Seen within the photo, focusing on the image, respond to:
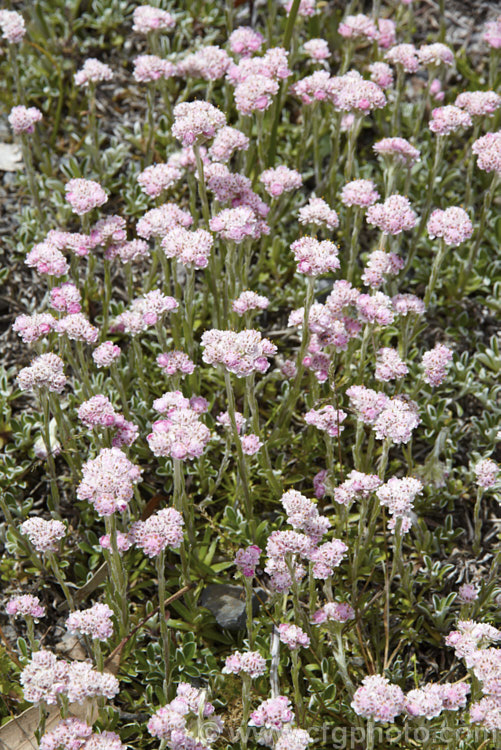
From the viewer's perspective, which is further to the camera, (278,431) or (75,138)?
(75,138)

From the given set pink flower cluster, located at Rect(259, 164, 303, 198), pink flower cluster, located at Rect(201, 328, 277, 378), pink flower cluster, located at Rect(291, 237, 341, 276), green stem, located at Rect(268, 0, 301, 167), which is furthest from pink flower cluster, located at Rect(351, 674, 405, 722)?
green stem, located at Rect(268, 0, 301, 167)

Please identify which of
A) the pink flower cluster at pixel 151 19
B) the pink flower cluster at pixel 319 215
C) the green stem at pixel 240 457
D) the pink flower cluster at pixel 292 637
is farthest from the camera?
the pink flower cluster at pixel 151 19

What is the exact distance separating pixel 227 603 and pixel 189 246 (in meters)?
1.59

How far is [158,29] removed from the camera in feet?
14.3

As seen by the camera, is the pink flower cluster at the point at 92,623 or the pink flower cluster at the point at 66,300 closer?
the pink flower cluster at the point at 92,623

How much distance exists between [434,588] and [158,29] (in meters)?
3.40

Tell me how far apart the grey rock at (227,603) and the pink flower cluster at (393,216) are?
1.80m

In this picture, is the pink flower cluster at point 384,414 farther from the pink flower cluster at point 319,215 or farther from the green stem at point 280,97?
the green stem at point 280,97

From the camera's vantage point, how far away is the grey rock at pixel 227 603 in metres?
3.33

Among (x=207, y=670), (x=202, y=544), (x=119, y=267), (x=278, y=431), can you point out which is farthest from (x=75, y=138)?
(x=207, y=670)

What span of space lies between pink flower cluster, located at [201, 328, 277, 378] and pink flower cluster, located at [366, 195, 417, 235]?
3.22ft

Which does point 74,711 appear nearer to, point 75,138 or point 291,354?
point 291,354

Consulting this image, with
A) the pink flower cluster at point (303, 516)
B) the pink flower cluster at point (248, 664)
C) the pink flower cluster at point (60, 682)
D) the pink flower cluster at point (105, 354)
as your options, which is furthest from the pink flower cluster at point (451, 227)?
the pink flower cluster at point (60, 682)

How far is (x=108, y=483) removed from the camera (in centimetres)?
278
